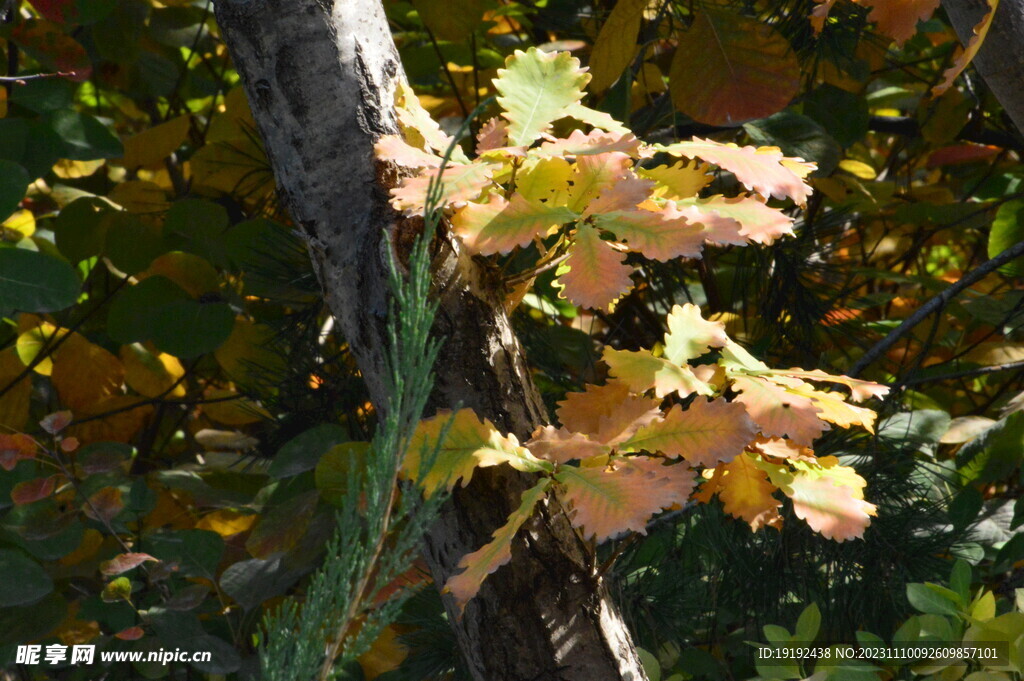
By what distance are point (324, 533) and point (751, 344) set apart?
0.62 metres

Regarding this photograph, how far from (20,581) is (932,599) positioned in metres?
1.00

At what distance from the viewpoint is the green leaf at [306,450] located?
1.04m

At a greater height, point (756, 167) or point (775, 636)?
point (756, 167)

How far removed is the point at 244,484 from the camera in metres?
1.43

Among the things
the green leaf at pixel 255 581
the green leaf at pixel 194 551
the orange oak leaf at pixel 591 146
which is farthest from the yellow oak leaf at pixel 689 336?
the green leaf at pixel 194 551

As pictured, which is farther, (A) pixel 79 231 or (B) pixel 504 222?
(A) pixel 79 231

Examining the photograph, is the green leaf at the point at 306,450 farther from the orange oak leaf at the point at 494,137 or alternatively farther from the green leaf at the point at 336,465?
the orange oak leaf at the point at 494,137

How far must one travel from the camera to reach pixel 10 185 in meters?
1.01

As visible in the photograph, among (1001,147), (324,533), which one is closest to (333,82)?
(324,533)

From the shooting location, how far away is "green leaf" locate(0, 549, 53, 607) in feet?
3.48

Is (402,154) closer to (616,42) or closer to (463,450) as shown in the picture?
(463,450)

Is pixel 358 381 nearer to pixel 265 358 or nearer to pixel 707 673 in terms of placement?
pixel 265 358

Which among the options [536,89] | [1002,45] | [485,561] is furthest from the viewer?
[1002,45]

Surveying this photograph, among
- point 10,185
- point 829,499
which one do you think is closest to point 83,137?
point 10,185
